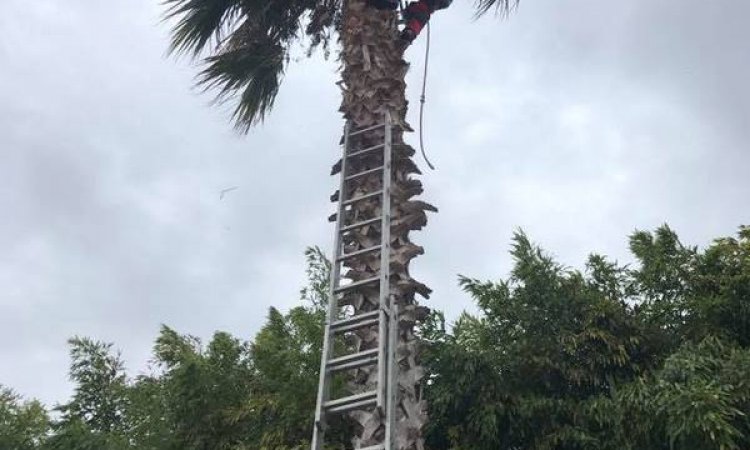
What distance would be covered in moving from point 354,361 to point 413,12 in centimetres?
350

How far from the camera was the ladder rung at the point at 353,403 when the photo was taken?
519 cm

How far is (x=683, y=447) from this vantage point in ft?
23.2

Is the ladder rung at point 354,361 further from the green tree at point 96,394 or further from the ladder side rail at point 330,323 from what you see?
the green tree at point 96,394

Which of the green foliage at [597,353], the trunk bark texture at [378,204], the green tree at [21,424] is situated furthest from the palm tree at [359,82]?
the green tree at [21,424]

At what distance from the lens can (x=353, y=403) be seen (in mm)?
5234

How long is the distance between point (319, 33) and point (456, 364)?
3.23m

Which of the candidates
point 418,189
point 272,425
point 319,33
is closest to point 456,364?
point 272,425

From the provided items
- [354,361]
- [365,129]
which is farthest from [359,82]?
[354,361]

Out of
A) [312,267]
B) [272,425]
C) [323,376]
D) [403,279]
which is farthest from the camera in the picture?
[312,267]

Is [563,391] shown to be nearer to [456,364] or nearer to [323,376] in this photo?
[456,364]

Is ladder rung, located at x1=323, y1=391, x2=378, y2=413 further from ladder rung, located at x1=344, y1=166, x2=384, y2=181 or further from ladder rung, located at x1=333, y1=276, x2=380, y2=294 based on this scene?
ladder rung, located at x1=344, y1=166, x2=384, y2=181

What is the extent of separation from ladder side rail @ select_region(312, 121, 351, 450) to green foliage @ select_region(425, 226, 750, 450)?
6.26 feet

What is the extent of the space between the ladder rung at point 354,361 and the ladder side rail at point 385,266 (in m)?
0.07

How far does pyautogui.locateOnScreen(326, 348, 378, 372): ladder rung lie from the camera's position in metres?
5.41
